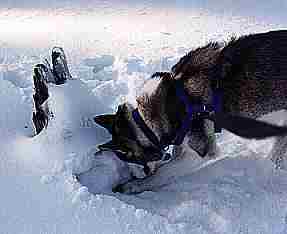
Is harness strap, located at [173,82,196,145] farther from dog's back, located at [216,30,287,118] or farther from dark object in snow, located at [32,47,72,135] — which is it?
dark object in snow, located at [32,47,72,135]

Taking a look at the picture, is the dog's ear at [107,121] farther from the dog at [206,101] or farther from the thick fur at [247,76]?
the thick fur at [247,76]

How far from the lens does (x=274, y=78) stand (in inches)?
97.1

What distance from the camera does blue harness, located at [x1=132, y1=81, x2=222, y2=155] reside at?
2492 millimetres

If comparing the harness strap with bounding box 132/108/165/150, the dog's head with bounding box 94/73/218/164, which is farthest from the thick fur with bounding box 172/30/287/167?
the harness strap with bounding box 132/108/165/150

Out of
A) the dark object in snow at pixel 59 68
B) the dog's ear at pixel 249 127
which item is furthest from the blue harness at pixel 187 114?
the dark object in snow at pixel 59 68

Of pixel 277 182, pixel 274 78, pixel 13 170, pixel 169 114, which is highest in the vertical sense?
pixel 274 78

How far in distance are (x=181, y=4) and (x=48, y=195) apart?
3.21 m

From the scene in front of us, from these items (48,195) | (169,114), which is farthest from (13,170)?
(169,114)

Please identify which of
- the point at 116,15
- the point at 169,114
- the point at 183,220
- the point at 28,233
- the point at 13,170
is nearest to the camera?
the point at 28,233

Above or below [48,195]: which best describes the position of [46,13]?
above

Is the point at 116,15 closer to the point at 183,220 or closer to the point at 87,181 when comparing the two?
the point at 87,181

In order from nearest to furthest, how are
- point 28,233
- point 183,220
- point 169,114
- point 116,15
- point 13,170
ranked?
point 28,233, point 183,220, point 13,170, point 169,114, point 116,15

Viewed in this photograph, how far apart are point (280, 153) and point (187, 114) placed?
59 centimetres

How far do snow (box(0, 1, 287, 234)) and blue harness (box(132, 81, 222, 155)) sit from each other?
201mm
